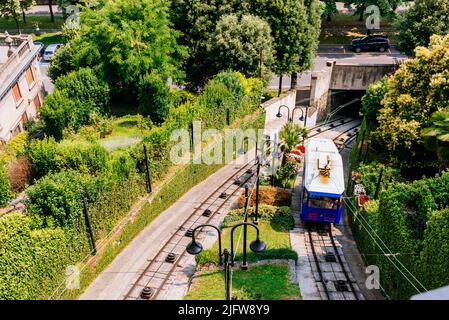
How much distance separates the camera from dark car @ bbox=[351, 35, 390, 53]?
61.5 m

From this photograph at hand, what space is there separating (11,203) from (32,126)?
13900 millimetres

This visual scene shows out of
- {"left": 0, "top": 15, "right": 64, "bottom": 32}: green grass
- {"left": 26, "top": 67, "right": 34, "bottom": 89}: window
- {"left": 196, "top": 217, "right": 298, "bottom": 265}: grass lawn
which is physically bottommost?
{"left": 196, "top": 217, "right": 298, "bottom": 265}: grass lawn

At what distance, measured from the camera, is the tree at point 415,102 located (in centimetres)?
3234

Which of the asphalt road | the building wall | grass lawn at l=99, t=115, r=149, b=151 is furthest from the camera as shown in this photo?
the asphalt road

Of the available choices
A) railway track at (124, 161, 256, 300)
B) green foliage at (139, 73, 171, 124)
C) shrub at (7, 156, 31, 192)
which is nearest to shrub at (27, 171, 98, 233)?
railway track at (124, 161, 256, 300)

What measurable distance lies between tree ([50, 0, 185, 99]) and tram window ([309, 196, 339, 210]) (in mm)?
21082

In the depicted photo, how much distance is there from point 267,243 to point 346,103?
114 ft

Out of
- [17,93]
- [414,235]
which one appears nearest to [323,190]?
[414,235]

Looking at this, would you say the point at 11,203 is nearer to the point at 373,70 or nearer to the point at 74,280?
the point at 74,280

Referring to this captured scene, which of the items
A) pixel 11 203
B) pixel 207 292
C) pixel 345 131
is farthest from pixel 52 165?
pixel 345 131

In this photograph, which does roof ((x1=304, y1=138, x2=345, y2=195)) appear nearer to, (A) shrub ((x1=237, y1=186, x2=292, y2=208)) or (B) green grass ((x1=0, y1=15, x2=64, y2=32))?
(A) shrub ((x1=237, y1=186, x2=292, y2=208))

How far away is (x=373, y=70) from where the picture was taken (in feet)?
170

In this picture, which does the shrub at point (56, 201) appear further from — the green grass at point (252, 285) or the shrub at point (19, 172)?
the green grass at point (252, 285)
